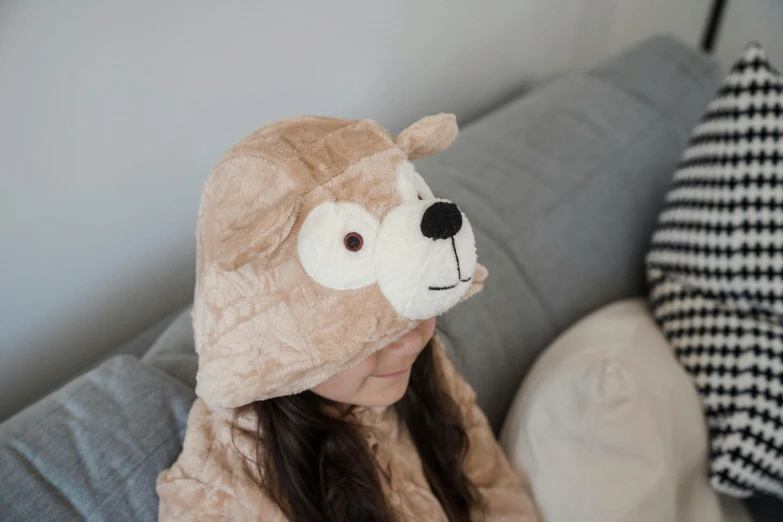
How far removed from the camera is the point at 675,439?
0.78 meters

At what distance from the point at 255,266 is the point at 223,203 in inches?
2.3

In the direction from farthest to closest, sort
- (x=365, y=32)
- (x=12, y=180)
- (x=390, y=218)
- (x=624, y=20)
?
(x=624, y=20) < (x=365, y=32) < (x=12, y=180) < (x=390, y=218)

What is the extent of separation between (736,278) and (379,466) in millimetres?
599

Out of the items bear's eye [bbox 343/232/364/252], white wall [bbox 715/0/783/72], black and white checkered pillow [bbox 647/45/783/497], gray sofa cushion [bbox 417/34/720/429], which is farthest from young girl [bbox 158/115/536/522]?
white wall [bbox 715/0/783/72]

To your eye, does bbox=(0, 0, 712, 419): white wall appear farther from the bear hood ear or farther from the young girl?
the bear hood ear

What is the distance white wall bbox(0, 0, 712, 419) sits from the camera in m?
0.67

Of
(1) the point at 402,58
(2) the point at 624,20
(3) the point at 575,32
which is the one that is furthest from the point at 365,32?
(2) the point at 624,20

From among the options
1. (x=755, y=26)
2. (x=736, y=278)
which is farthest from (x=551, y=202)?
(x=755, y=26)

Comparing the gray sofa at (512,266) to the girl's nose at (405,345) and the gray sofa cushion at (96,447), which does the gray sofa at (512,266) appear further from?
the girl's nose at (405,345)

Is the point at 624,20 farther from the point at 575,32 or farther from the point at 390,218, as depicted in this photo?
the point at 390,218

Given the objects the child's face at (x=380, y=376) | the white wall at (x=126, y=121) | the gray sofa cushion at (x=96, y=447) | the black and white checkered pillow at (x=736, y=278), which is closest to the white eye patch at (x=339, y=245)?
the child's face at (x=380, y=376)

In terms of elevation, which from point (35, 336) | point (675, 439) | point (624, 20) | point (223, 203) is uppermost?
point (223, 203)

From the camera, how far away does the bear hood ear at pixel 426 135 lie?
50 cm

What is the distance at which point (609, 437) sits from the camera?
70 cm
